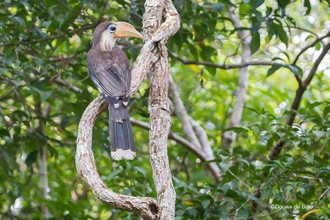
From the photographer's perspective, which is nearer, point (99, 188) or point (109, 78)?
point (99, 188)

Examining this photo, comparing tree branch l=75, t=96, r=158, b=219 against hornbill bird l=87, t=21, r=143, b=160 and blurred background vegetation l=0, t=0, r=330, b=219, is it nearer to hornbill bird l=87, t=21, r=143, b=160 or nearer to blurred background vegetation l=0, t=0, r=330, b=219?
hornbill bird l=87, t=21, r=143, b=160

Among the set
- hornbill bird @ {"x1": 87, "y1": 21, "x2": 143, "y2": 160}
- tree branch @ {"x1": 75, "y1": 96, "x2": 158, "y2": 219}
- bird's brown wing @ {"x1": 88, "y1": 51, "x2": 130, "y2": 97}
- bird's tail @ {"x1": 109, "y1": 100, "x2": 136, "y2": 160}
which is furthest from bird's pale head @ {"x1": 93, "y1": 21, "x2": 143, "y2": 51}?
tree branch @ {"x1": 75, "y1": 96, "x2": 158, "y2": 219}

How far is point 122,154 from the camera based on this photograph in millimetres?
3459

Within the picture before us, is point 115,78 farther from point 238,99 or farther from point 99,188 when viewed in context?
point 238,99

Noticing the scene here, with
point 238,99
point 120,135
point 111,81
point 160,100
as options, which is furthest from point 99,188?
point 238,99

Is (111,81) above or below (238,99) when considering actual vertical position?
above

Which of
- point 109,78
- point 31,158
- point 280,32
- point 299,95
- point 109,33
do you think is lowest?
point 31,158

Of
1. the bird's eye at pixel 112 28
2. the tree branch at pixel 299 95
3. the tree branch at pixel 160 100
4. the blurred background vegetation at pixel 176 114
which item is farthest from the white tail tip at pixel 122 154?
the tree branch at pixel 299 95

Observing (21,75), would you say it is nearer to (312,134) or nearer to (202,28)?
(202,28)

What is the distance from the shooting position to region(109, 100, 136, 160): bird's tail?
11.4ft

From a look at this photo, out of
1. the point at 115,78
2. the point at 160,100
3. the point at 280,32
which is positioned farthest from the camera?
the point at 280,32

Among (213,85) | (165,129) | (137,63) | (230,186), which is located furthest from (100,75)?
(213,85)

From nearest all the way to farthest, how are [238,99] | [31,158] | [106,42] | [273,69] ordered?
[106,42] → [273,69] → [31,158] → [238,99]

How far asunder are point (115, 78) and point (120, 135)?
20.8 inches
